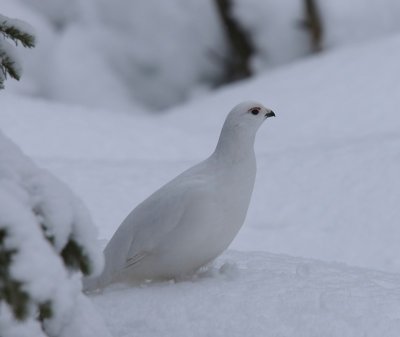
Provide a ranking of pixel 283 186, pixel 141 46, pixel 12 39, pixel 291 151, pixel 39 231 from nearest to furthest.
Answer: pixel 39 231 → pixel 12 39 → pixel 283 186 → pixel 291 151 → pixel 141 46

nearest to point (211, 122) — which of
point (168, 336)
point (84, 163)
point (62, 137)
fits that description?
point (62, 137)

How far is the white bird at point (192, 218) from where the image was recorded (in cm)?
273

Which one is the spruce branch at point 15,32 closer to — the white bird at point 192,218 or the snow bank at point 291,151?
the white bird at point 192,218

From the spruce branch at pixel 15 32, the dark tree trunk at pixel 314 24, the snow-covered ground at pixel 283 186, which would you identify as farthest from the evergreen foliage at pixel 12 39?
the dark tree trunk at pixel 314 24

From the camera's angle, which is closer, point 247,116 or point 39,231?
point 39,231

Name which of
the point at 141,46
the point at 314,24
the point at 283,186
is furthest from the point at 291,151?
the point at 141,46

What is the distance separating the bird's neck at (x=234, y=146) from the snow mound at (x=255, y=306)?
33 cm

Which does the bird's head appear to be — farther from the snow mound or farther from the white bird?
the snow mound

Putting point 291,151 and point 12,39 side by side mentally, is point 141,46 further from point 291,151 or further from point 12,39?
point 12,39

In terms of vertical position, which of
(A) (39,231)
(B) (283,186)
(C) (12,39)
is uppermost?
(B) (283,186)

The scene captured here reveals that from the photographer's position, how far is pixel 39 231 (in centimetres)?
159

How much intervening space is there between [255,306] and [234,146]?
0.54 metres

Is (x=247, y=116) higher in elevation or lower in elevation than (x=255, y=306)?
higher

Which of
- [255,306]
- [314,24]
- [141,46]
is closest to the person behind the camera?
[255,306]
